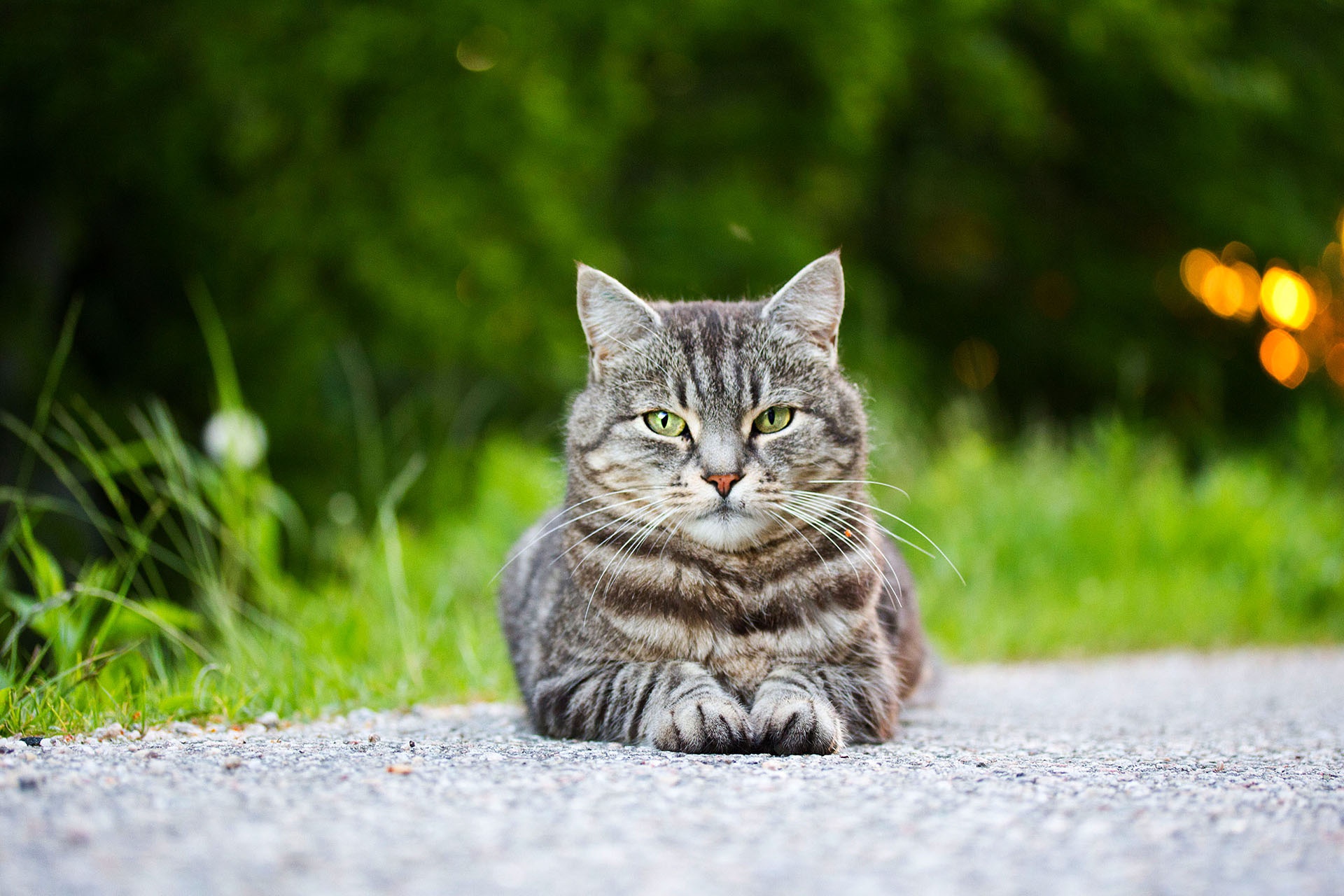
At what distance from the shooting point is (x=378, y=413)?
746cm

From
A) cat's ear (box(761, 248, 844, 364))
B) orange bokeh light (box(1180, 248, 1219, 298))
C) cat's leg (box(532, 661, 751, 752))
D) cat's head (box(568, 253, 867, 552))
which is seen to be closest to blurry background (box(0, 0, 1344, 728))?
cat's leg (box(532, 661, 751, 752))

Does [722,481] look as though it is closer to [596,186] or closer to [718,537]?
[718,537]

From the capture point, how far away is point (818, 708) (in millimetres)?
2334

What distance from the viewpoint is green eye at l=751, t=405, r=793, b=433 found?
2.70 m

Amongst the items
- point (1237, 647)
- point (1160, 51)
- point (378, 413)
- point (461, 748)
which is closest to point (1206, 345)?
point (1160, 51)

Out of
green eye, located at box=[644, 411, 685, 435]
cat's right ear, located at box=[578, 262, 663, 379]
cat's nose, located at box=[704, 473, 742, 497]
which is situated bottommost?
cat's nose, located at box=[704, 473, 742, 497]

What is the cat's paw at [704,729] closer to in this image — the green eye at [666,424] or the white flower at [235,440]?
the green eye at [666,424]

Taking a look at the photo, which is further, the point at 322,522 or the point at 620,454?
the point at 322,522

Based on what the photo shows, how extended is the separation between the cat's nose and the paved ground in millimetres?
583

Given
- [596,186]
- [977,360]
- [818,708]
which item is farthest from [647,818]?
[977,360]

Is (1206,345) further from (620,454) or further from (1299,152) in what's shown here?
(620,454)

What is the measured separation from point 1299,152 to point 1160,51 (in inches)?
167

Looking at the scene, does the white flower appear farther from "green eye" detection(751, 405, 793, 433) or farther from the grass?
"green eye" detection(751, 405, 793, 433)

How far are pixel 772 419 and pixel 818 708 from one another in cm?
72
